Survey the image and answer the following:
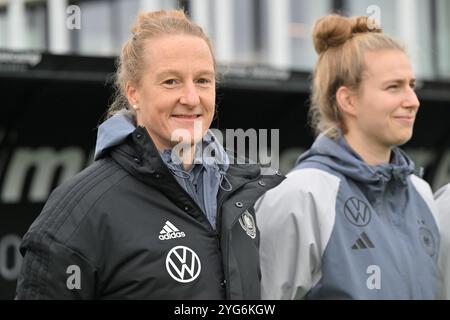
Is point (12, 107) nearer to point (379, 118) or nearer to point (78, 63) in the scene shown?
point (78, 63)

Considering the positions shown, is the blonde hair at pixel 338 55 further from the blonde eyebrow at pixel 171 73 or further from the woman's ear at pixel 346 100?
the blonde eyebrow at pixel 171 73

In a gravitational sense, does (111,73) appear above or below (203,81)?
above

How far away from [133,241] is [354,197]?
41.3 inches

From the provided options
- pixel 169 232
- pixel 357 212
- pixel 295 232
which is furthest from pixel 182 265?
pixel 357 212

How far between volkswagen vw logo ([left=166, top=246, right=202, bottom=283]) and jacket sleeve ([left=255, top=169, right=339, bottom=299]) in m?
0.50

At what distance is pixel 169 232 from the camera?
9.84ft

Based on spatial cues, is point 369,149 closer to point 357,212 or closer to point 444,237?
point 357,212

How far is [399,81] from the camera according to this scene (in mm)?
3852

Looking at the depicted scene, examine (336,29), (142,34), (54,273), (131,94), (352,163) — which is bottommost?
(54,273)

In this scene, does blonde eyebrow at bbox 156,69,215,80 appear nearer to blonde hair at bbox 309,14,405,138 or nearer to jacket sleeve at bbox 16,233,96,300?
jacket sleeve at bbox 16,233,96,300

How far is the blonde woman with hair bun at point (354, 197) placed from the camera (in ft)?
11.5

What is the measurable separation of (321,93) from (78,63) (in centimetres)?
342

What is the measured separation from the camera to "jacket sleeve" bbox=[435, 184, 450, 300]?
3752 mm

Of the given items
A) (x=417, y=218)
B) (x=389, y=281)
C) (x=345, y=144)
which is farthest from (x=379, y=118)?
(x=389, y=281)
